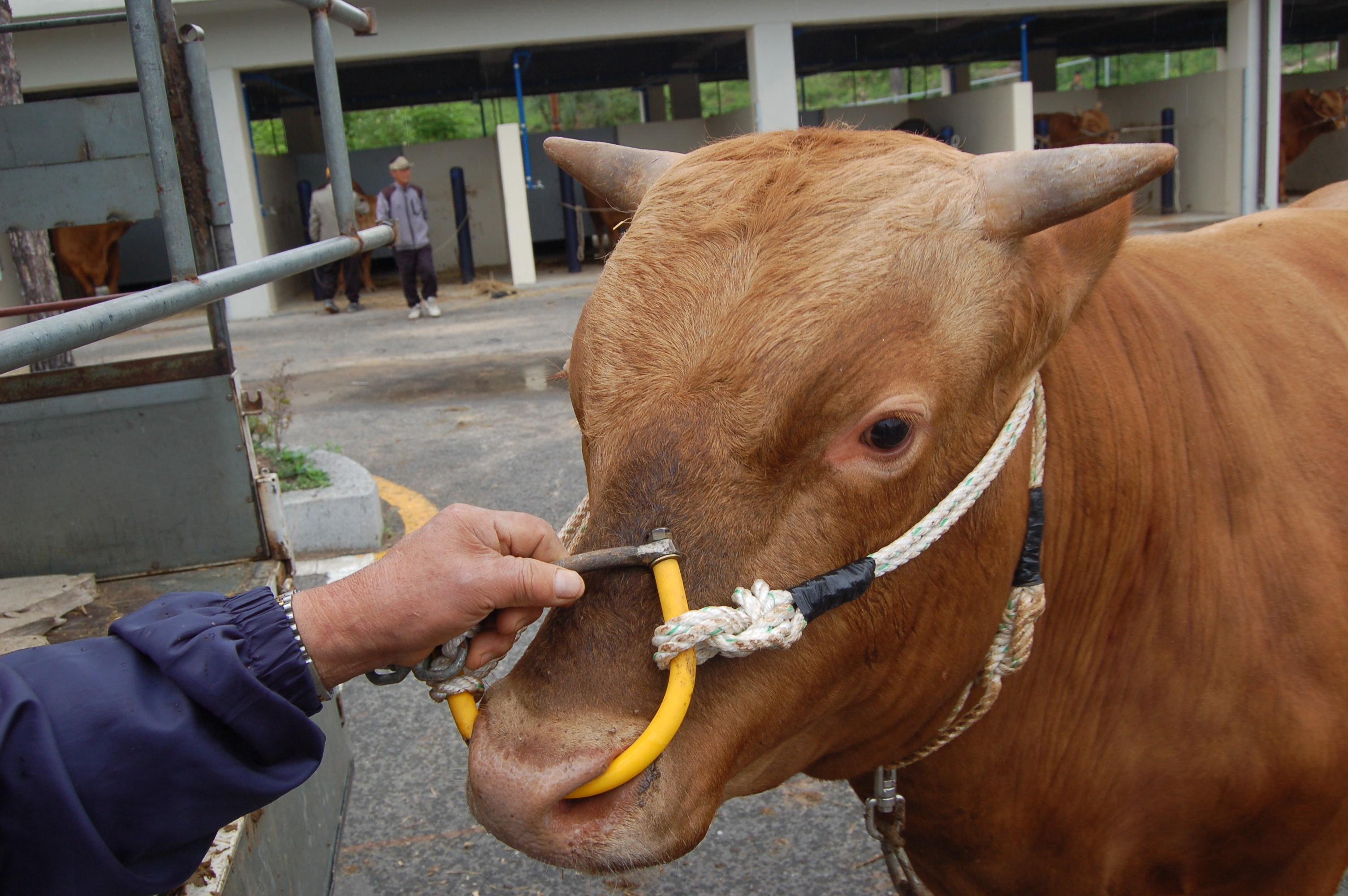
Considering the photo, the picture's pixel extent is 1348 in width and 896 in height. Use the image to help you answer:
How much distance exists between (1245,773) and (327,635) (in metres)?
1.75

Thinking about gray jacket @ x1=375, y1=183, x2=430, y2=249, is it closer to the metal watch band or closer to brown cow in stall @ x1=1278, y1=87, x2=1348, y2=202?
the metal watch band

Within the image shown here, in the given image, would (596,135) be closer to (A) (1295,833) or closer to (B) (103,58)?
(B) (103,58)

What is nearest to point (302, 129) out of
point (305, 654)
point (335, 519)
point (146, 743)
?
point (335, 519)

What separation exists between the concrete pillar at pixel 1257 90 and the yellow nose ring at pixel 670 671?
2004 centimetres

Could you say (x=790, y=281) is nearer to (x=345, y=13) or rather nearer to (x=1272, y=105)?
(x=345, y=13)

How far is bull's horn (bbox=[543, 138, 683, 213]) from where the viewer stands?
2.24m

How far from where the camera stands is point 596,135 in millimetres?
20141

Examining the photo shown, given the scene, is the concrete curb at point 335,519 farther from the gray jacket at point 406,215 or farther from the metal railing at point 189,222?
the gray jacket at point 406,215

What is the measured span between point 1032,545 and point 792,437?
61 centimetres

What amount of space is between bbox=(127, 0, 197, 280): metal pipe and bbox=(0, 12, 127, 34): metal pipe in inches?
32.9

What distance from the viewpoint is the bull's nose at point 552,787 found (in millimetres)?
1384

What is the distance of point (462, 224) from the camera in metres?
18.6

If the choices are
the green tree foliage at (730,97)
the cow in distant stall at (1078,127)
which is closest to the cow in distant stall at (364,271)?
the cow in distant stall at (1078,127)

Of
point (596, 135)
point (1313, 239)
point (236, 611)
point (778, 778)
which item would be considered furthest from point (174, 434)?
point (596, 135)
